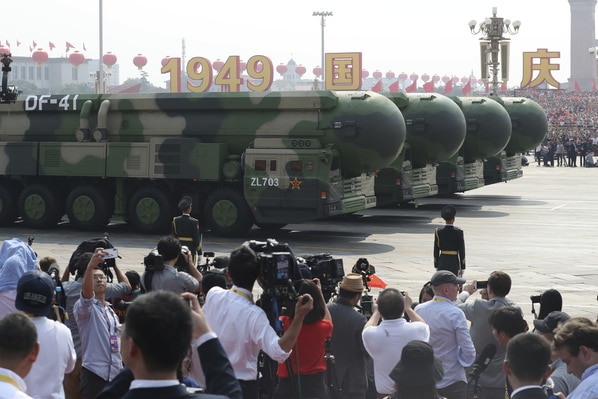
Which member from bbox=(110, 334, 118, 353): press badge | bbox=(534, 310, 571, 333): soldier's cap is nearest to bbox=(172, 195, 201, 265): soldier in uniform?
bbox=(110, 334, 118, 353): press badge

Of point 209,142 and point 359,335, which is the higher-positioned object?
point 209,142

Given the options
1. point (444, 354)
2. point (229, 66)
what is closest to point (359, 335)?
point (444, 354)

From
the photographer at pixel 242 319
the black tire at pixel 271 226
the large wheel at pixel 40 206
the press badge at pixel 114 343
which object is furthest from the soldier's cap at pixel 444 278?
the large wheel at pixel 40 206

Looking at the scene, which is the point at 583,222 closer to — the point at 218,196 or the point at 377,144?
the point at 377,144

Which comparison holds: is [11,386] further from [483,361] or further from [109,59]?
[109,59]

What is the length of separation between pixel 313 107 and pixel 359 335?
13150 mm

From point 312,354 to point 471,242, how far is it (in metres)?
14.9

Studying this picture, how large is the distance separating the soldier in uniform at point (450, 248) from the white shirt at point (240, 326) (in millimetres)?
7241

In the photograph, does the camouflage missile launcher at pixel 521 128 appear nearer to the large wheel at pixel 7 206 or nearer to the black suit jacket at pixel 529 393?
the large wheel at pixel 7 206

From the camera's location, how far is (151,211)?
21812 mm

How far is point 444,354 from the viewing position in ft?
25.6

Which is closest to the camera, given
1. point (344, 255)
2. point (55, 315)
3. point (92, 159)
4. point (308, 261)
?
point (55, 315)

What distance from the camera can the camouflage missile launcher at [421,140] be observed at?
79.6 ft

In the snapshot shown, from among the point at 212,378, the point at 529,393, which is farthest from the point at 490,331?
the point at 212,378
